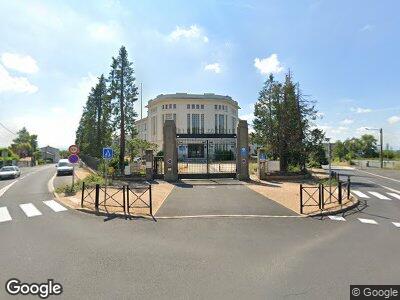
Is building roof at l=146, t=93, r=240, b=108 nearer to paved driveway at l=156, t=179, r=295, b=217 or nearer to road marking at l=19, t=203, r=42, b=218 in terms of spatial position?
paved driveway at l=156, t=179, r=295, b=217

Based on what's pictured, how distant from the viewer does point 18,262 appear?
717 centimetres

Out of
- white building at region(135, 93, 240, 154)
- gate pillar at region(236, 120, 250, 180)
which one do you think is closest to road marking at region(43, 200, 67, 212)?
gate pillar at region(236, 120, 250, 180)

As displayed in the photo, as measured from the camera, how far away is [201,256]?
7711 millimetres

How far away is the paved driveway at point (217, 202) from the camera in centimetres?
1322

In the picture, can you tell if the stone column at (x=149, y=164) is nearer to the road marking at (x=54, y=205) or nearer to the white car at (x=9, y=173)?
the road marking at (x=54, y=205)

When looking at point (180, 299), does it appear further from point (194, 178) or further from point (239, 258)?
point (194, 178)

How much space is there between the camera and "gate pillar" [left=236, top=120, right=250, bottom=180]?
24.4 m

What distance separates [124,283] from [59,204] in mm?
10482

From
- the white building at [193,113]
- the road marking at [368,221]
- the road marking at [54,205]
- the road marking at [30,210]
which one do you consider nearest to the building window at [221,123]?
the white building at [193,113]

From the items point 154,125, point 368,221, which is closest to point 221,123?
point 154,125

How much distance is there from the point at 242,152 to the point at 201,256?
56.2ft

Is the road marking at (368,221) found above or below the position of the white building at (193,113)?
below

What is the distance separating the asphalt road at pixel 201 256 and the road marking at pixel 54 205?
1.85 metres

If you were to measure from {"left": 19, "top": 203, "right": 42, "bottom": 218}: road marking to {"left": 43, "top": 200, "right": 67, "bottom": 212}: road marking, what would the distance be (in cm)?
65
